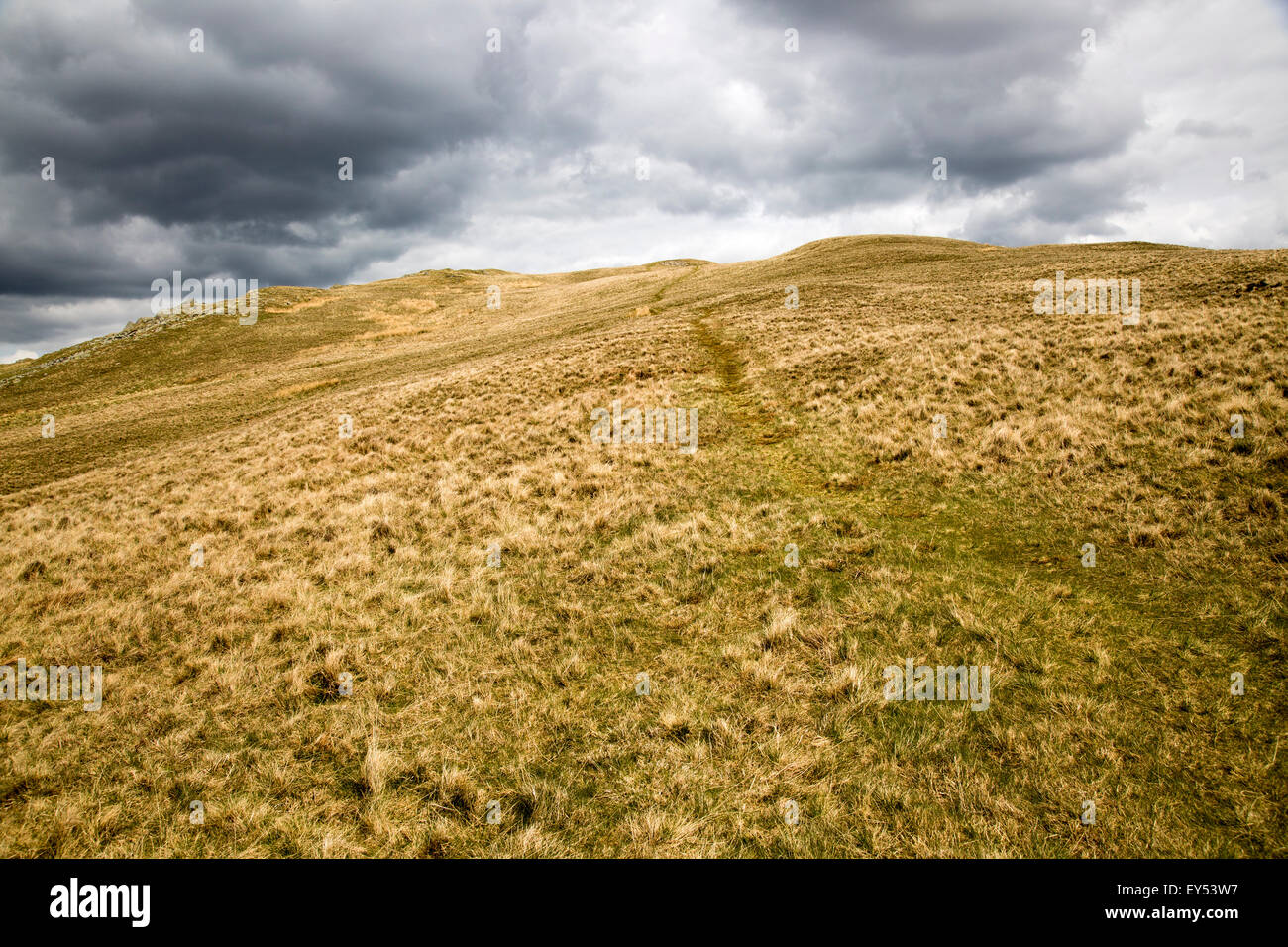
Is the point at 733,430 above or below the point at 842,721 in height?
above

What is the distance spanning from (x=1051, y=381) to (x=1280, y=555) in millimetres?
8835

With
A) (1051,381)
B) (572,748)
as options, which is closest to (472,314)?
(1051,381)

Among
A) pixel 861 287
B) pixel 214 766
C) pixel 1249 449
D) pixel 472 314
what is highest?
pixel 472 314

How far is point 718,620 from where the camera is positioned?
8.47m

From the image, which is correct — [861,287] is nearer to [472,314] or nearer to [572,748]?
[572,748]

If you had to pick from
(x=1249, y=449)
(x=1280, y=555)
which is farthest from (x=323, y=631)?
(x=1249, y=449)

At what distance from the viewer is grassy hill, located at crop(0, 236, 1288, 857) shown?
528 centimetres

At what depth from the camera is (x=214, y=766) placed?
613 cm

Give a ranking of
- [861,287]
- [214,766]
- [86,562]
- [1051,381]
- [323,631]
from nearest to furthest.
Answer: [214,766] < [323,631] < [86,562] < [1051,381] < [861,287]

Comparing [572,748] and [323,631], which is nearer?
[572,748]

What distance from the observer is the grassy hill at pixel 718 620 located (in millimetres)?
5281

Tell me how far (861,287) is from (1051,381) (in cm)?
2582

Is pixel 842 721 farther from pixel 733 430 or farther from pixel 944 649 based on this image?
pixel 733 430

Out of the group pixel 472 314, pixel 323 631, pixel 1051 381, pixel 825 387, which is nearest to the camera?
pixel 323 631
